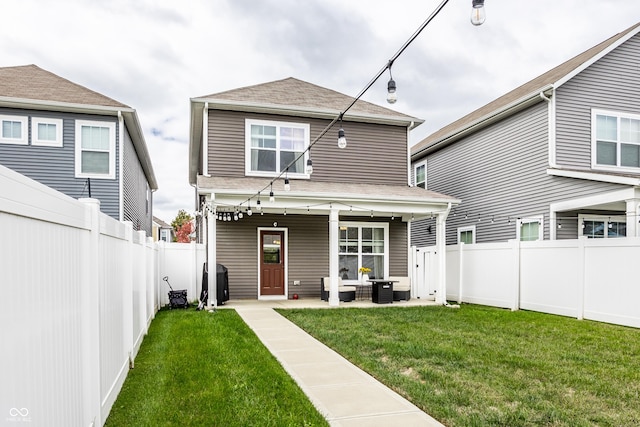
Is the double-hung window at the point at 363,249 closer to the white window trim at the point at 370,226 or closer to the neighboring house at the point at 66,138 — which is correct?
the white window trim at the point at 370,226

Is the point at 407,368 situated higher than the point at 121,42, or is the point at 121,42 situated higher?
the point at 121,42

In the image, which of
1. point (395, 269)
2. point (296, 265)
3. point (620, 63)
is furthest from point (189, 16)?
point (620, 63)

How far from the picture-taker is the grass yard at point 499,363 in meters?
4.11

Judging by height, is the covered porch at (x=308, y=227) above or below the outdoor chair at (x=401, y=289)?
above

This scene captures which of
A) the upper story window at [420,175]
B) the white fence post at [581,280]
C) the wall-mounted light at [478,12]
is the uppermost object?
the upper story window at [420,175]

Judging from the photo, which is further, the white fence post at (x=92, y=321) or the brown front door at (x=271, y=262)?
the brown front door at (x=271, y=262)

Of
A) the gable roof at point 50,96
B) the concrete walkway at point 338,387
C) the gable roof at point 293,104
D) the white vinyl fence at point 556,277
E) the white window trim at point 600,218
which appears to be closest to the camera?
the concrete walkway at point 338,387

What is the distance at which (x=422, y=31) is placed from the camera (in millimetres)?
3994

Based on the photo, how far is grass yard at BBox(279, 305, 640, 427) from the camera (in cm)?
411

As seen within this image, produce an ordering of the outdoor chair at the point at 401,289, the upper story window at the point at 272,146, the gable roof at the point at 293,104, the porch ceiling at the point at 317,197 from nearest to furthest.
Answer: the porch ceiling at the point at 317,197 → the gable roof at the point at 293,104 → the outdoor chair at the point at 401,289 → the upper story window at the point at 272,146

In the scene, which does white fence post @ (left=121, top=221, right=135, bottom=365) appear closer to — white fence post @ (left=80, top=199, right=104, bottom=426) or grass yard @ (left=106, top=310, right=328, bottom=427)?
grass yard @ (left=106, top=310, right=328, bottom=427)

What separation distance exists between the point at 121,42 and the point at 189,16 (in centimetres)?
296

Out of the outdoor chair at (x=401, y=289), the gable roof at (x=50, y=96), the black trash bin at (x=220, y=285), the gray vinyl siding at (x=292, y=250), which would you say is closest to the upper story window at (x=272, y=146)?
the gray vinyl siding at (x=292, y=250)

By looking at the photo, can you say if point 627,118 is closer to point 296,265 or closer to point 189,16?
point 296,265
